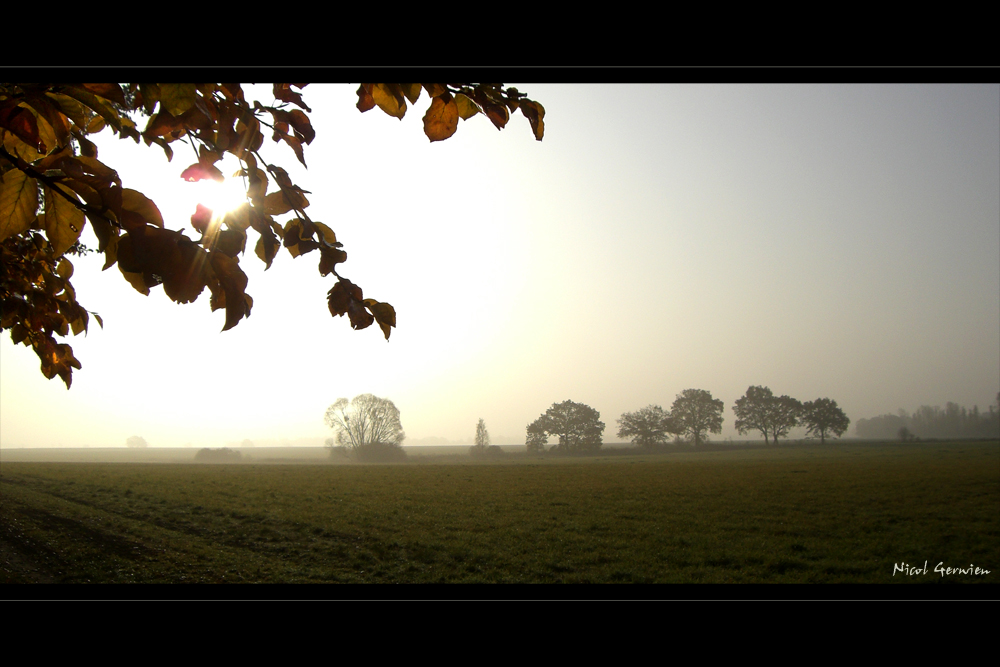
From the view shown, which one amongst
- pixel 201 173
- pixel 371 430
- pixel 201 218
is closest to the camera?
pixel 201 218

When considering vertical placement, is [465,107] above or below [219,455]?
above

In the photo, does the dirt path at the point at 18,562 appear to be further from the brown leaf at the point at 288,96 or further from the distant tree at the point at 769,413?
the distant tree at the point at 769,413

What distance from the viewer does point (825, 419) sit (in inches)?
2239

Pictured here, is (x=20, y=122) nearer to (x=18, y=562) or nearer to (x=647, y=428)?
(x=18, y=562)

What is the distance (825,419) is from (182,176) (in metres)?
72.1

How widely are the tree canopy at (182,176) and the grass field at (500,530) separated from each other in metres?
9.69

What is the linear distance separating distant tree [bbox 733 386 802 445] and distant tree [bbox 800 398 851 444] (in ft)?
4.52

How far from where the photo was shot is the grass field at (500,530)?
375 inches

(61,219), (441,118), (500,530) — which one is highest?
(441,118)

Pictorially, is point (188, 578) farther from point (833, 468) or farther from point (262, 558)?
point (833, 468)

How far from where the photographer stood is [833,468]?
2748cm

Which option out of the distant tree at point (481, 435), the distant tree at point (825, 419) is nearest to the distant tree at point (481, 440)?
the distant tree at point (481, 435)

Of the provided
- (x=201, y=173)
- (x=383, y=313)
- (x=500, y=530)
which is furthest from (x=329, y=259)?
(x=500, y=530)
